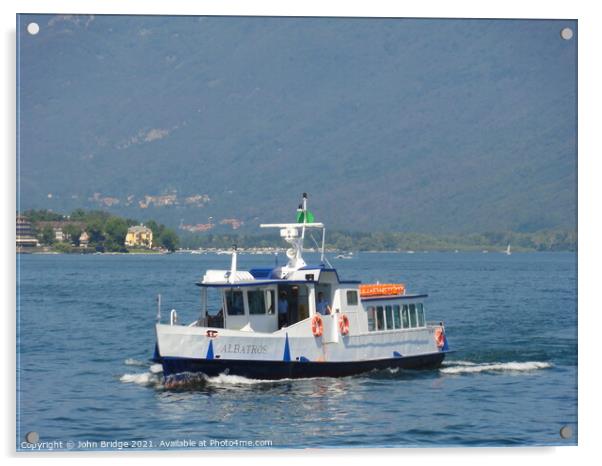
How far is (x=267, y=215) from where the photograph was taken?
7881 cm

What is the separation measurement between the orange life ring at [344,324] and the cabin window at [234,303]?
276cm

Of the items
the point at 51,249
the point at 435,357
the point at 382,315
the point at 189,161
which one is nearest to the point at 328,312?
the point at 382,315

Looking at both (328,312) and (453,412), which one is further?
(328,312)

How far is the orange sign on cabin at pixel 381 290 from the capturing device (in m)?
37.6

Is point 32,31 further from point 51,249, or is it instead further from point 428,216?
point 428,216

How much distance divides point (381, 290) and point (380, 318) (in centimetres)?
118

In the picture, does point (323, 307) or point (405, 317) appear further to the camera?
point (405, 317)

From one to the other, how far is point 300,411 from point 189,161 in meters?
116

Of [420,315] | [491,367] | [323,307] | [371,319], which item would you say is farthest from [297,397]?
[491,367]

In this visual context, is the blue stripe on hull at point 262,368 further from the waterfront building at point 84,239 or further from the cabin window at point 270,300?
the waterfront building at point 84,239

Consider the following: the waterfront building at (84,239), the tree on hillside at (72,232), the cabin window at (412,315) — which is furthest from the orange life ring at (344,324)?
the waterfront building at (84,239)

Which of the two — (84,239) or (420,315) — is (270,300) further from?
(84,239)

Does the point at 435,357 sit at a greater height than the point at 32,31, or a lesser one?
lesser

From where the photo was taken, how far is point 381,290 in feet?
125
